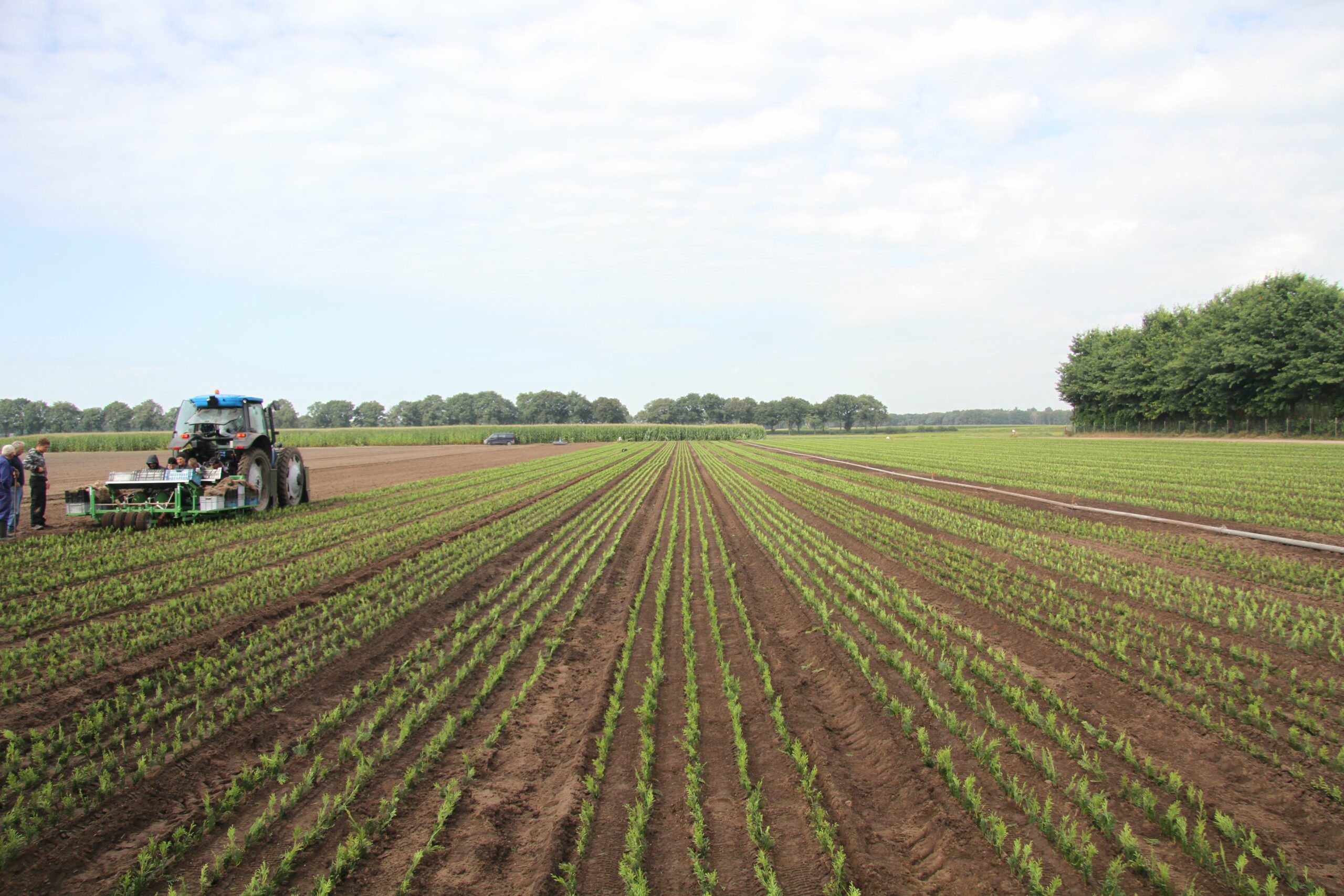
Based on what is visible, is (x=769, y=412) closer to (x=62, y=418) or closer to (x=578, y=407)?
(x=578, y=407)

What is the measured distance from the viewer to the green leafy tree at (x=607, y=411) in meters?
147

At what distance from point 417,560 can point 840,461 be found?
2805cm

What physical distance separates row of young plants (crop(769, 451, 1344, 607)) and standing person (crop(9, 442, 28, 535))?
2014 cm

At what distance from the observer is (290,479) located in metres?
16.2

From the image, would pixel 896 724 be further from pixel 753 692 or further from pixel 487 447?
pixel 487 447

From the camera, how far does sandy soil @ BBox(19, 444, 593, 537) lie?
70.4 ft

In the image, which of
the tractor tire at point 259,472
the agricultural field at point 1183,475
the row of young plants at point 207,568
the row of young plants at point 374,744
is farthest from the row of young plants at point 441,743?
the agricultural field at point 1183,475

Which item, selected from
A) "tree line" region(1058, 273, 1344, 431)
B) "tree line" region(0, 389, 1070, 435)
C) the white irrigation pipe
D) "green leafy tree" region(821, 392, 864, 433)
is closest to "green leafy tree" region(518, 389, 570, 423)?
"tree line" region(0, 389, 1070, 435)

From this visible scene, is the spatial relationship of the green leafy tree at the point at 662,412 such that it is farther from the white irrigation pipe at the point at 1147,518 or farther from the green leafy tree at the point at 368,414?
the white irrigation pipe at the point at 1147,518

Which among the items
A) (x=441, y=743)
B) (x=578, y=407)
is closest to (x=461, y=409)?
(x=578, y=407)

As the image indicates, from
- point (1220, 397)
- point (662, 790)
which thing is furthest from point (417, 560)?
point (1220, 397)

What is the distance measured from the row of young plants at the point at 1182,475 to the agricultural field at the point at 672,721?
452cm

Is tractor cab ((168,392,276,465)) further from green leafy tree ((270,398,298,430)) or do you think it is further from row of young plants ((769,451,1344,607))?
green leafy tree ((270,398,298,430))

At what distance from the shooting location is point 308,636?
22.5 feet
